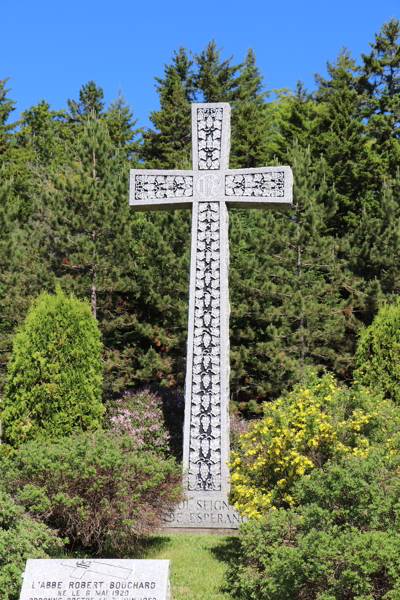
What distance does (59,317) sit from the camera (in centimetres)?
972

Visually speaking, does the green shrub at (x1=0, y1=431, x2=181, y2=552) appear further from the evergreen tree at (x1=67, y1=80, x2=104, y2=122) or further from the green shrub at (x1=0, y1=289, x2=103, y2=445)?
the evergreen tree at (x1=67, y1=80, x2=104, y2=122)

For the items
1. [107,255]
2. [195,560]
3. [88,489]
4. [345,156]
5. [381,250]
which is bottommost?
[195,560]

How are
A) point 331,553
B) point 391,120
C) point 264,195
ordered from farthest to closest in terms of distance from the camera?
1. point 391,120
2. point 264,195
3. point 331,553

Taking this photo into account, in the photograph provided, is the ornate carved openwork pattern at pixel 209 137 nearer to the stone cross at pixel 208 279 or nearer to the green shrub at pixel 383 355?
the stone cross at pixel 208 279

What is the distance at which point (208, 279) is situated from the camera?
31.7ft

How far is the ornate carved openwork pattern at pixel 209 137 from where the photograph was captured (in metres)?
9.91

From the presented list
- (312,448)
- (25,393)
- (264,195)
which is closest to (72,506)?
(312,448)

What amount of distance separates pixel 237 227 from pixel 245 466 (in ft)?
33.0

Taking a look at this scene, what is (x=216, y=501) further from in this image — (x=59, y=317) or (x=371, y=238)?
(x=371, y=238)

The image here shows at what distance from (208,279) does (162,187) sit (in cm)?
159

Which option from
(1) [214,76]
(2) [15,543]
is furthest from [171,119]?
(2) [15,543]

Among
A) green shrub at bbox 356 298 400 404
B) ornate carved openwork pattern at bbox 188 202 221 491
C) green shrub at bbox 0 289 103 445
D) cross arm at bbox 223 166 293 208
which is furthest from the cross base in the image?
cross arm at bbox 223 166 293 208

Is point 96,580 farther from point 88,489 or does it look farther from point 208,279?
point 208,279

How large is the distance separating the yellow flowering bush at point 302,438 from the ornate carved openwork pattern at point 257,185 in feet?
10.3
